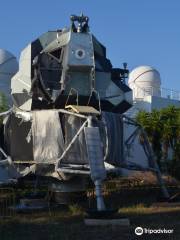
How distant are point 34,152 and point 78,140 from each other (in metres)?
1.99

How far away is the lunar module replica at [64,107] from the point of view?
20.2 metres

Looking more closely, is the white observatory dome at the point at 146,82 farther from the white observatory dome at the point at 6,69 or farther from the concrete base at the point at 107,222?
the concrete base at the point at 107,222

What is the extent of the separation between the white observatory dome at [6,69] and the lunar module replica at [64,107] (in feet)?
52.5

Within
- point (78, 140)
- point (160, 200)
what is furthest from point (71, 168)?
point (160, 200)

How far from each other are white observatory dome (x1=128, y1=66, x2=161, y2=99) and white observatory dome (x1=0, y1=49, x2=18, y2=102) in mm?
12836

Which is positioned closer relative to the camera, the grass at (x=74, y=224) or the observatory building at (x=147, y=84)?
the grass at (x=74, y=224)

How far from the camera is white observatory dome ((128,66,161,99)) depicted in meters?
48.7

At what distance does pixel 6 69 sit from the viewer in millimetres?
40562

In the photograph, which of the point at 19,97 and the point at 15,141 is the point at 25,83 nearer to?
the point at 19,97

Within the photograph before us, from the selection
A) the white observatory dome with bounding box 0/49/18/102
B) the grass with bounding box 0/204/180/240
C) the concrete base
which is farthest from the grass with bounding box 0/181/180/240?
the white observatory dome with bounding box 0/49/18/102

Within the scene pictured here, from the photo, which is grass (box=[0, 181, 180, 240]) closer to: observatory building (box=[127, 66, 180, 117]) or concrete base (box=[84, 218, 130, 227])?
concrete base (box=[84, 218, 130, 227])

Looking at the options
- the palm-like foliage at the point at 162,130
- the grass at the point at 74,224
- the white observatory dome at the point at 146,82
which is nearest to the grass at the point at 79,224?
the grass at the point at 74,224

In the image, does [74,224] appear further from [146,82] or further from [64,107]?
[146,82]

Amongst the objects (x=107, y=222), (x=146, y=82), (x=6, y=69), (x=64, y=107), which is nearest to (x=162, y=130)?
(x=6, y=69)
